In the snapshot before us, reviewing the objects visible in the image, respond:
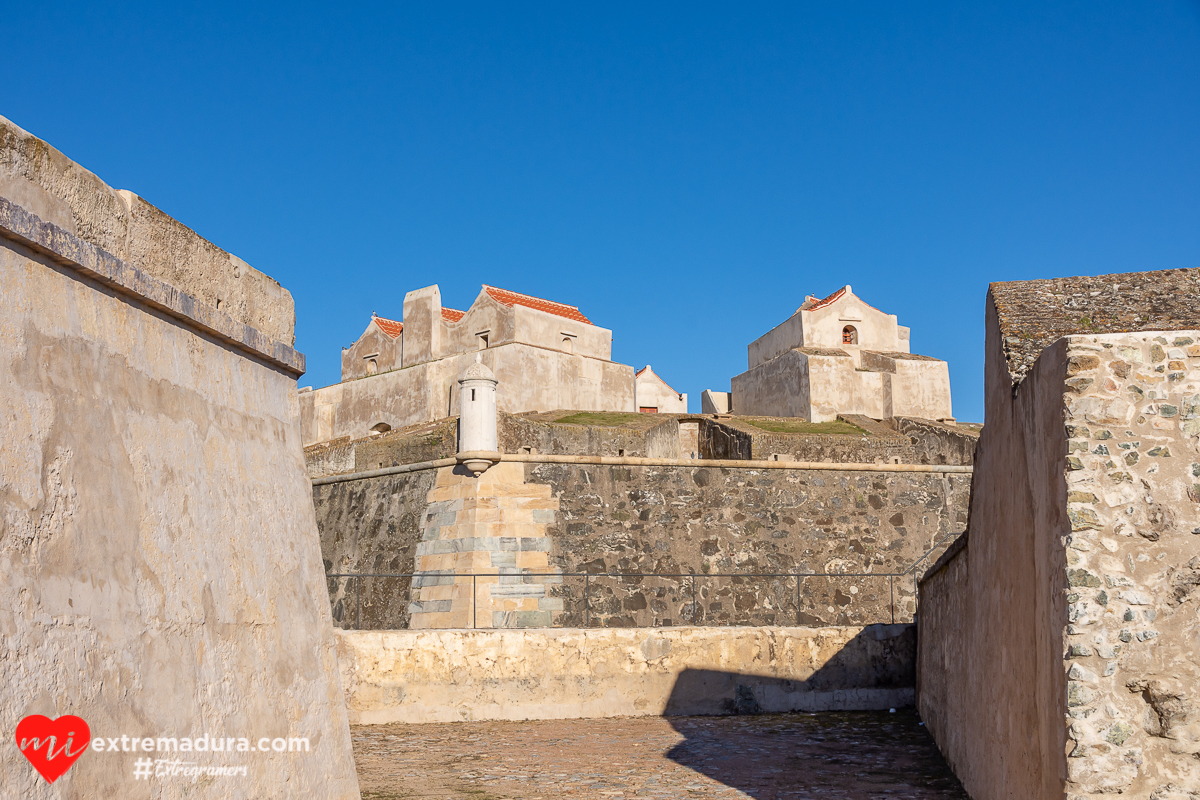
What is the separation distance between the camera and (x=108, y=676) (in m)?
3.59

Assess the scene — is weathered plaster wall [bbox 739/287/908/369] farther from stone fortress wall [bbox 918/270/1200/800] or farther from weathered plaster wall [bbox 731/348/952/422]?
stone fortress wall [bbox 918/270/1200/800]

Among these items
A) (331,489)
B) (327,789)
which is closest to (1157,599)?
(327,789)

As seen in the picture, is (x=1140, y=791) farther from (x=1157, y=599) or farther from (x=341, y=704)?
(x=341, y=704)

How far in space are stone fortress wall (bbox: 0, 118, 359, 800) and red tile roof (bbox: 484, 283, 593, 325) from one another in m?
25.0

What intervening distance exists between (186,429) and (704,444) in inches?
751

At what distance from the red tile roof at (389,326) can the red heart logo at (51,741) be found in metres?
30.4

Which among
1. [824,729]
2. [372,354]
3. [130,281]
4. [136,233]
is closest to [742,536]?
[824,729]

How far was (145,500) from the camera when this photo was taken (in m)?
4.02

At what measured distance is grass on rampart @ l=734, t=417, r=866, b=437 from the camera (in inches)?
938

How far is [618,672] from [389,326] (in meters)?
25.1

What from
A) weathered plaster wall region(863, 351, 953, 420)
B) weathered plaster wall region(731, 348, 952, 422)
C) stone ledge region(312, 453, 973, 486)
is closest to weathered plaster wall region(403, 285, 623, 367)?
weathered plaster wall region(731, 348, 952, 422)

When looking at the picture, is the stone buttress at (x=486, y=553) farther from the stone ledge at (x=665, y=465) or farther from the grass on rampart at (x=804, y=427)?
the grass on rampart at (x=804, y=427)

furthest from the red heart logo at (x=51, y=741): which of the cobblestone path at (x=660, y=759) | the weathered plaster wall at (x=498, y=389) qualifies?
the weathered plaster wall at (x=498, y=389)

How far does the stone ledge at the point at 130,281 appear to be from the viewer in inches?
141
